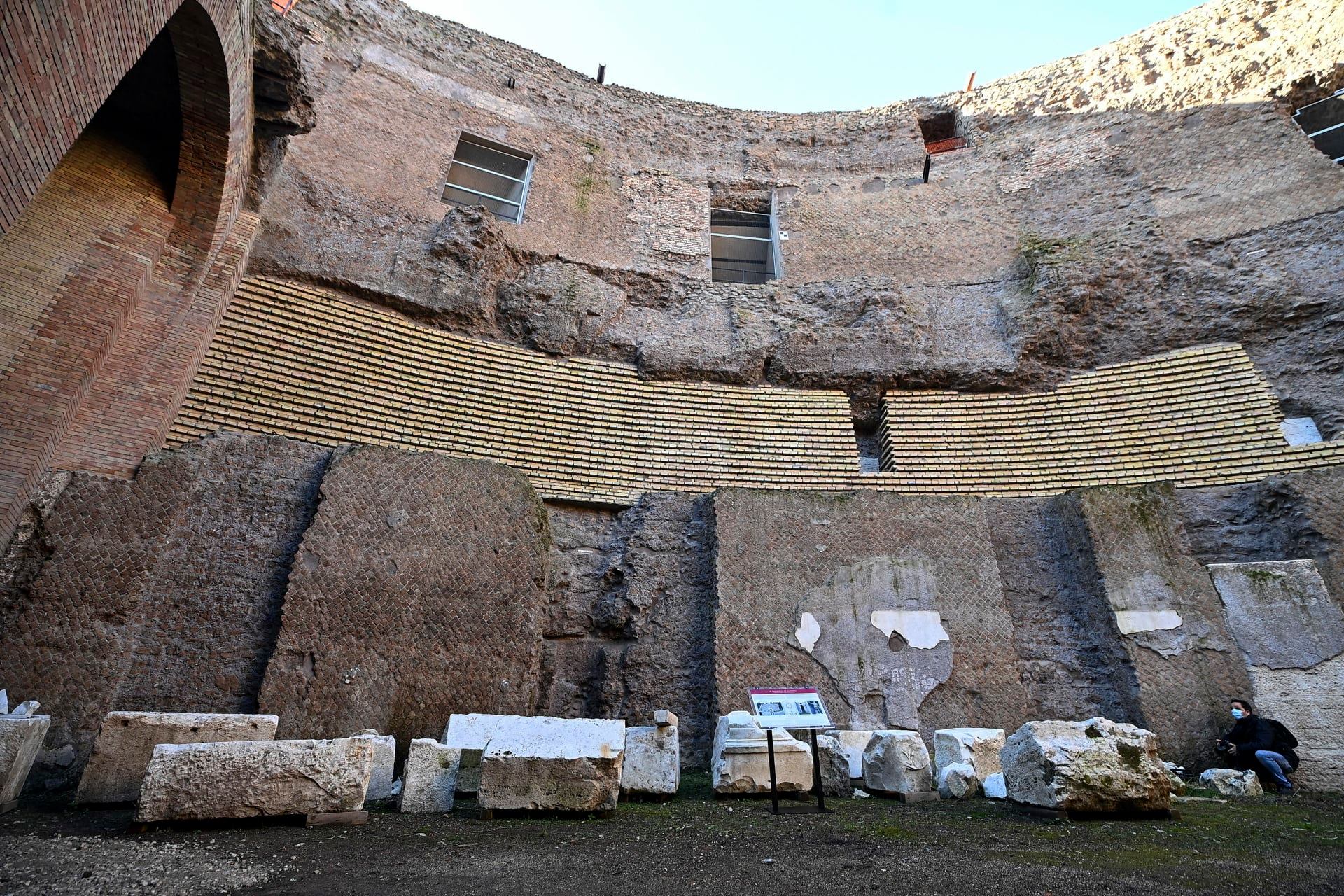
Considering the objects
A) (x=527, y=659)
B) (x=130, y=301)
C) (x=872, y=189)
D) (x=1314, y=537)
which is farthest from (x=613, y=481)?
(x=872, y=189)

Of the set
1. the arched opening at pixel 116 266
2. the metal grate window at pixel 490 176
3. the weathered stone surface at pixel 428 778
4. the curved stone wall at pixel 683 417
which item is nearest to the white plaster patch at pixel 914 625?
the curved stone wall at pixel 683 417

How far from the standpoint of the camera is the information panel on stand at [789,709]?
11.9 feet

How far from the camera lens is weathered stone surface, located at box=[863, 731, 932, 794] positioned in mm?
4047

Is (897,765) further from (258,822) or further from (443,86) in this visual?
(443,86)

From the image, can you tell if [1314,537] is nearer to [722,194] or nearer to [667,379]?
[667,379]

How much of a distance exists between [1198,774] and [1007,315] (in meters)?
5.73

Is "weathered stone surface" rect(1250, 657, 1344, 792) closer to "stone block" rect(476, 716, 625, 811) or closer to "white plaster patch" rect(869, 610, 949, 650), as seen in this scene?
"white plaster patch" rect(869, 610, 949, 650)

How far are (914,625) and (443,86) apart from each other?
1048 cm

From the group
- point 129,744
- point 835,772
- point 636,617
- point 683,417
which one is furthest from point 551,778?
point 683,417

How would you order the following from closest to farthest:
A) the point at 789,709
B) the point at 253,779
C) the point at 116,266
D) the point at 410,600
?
1. the point at 253,779
2. the point at 789,709
3. the point at 410,600
4. the point at 116,266

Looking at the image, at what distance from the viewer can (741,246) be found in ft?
39.4

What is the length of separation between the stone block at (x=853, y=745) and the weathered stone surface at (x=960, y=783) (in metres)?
0.50

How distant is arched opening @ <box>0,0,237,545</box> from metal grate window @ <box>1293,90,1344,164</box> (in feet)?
45.6

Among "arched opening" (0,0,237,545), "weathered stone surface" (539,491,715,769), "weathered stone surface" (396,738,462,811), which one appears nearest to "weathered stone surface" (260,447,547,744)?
"weathered stone surface" (539,491,715,769)
